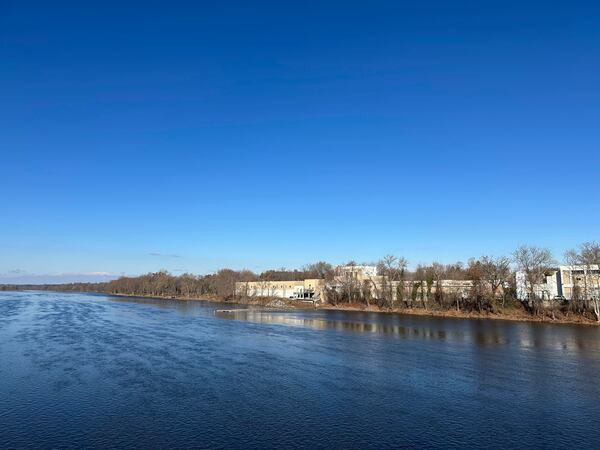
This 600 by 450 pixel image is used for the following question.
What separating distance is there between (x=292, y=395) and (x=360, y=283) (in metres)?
79.7

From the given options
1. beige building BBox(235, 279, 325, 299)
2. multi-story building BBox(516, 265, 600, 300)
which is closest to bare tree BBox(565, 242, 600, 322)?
multi-story building BBox(516, 265, 600, 300)

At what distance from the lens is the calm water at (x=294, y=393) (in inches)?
645

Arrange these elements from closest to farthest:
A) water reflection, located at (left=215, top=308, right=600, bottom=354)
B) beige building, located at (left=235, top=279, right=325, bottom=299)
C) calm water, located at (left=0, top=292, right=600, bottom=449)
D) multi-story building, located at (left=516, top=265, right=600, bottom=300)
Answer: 1. calm water, located at (left=0, top=292, right=600, bottom=449)
2. water reflection, located at (left=215, top=308, right=600, bottom=354)
3. multi-story building, located at (left=516, top=265, right=600, bottom=300)
4. beige building, located at (left=235, top=279, right=325, bottom=299)

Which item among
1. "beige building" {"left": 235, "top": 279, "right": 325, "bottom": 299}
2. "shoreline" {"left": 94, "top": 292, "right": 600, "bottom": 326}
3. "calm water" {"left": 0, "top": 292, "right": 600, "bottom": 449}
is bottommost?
"calm water" {"left": 0, "top": 292, "right": 600, "bottom": 449}

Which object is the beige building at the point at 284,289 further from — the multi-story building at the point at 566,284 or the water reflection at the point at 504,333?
the water reflection at the point at 504,333

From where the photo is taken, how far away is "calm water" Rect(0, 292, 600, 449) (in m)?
16.4

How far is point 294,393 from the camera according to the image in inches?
867

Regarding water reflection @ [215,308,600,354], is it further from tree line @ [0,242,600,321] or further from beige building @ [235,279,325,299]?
beige building @ [235,279,325,299]

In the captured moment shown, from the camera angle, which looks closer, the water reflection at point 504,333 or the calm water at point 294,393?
the calm water at point 294,393

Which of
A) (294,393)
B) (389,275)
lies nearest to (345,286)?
(389,275)

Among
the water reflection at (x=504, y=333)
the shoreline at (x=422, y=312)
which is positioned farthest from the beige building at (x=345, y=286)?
the water reflection at (x=504, y=333)

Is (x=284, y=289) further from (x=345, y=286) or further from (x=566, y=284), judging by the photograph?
(x=566, y=284)

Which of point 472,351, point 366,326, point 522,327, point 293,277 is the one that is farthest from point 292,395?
point 293,277

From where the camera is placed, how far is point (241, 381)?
966 inches
